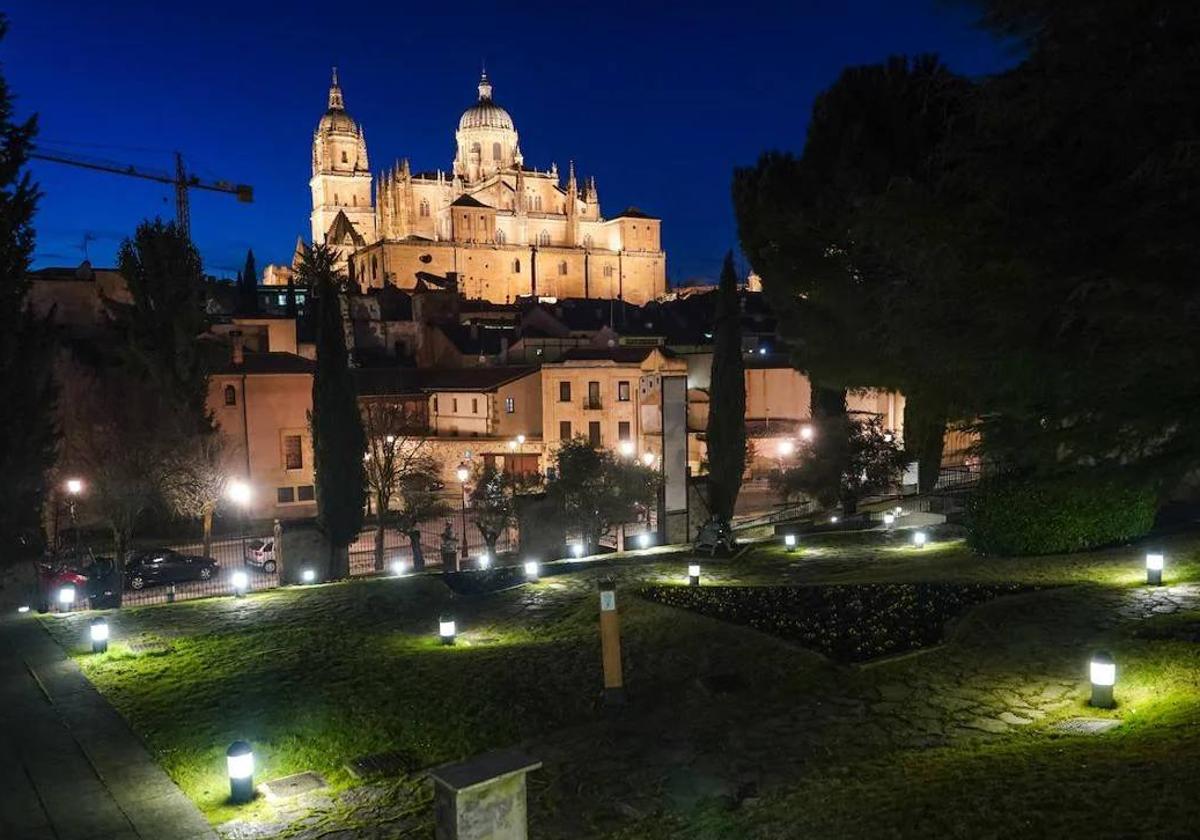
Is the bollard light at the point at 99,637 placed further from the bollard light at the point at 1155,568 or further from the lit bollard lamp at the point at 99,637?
the bollard light at the point at 1155,568

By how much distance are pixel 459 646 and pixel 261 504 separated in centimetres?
3038

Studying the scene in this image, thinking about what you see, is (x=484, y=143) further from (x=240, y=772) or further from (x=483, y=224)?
(x=240, y=772)

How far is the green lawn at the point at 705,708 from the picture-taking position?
6.45 meters

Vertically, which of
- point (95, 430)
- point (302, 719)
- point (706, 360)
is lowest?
point (302, 719)

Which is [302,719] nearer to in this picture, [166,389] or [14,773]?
[14,773]

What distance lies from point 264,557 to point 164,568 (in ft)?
9.66

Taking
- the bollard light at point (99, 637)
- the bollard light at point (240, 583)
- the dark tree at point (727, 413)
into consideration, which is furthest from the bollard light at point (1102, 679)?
the dark tree at point (727, 413)

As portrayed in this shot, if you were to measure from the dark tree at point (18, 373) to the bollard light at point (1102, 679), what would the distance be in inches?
875

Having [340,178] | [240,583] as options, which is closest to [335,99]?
[340,178]

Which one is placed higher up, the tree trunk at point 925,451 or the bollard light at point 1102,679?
the tree trunk at point 925,451

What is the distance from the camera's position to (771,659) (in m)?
10.4

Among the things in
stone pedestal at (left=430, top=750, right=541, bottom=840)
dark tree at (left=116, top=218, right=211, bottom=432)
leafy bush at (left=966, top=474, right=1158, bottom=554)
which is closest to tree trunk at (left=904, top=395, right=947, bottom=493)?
leafy bush at (left=966, top=474, right=1158, bottom=554)

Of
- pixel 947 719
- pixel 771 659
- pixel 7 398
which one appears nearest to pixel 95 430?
pixel 7 398

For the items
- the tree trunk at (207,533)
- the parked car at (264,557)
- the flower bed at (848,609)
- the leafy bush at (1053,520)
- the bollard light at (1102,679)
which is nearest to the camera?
the bollard light at (1102,679)
